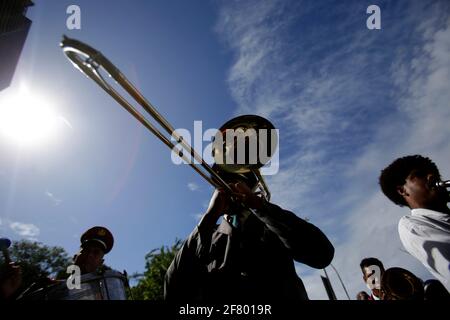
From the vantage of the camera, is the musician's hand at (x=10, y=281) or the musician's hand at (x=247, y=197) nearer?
the musician's hand at (x=247, y=197)

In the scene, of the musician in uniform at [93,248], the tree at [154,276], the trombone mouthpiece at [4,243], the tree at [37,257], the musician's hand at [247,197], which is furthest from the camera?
the tree at [37,257]

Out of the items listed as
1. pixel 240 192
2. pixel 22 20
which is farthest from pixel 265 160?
pixel 22 20

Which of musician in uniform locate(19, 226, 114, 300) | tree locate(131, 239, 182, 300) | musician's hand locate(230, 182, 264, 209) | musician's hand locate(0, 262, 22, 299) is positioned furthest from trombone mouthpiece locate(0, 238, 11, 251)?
tree locate(131, 239, 182, 300)

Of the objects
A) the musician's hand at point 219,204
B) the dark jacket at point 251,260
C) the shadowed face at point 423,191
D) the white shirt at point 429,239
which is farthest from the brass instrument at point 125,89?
the shadowed face at point 423,191

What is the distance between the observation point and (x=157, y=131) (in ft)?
6.15

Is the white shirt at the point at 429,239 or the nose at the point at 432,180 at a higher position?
the nose at the point at 432,180

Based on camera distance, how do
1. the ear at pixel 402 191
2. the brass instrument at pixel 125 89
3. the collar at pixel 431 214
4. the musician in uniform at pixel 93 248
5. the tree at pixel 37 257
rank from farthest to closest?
1. the tree at pixel 37 257
2. the musician in uniform at pixel 93 248
3. the ear at pixel 402 191
4. the collar at pixel 431 214
5. the brass instrument at pixel 125 89

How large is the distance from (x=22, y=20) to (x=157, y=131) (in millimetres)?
32111

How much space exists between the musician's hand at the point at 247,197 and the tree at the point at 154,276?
12.4m

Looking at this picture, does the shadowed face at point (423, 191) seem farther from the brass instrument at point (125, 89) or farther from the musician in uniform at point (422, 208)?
the brass instrument at point (125, 89)

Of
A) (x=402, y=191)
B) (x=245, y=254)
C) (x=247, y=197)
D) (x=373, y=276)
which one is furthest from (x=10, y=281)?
(x=373, y=276)

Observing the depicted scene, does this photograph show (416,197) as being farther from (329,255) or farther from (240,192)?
(240,192)

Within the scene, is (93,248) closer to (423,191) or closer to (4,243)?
(4,243)

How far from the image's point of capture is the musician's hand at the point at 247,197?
6.48 ft
